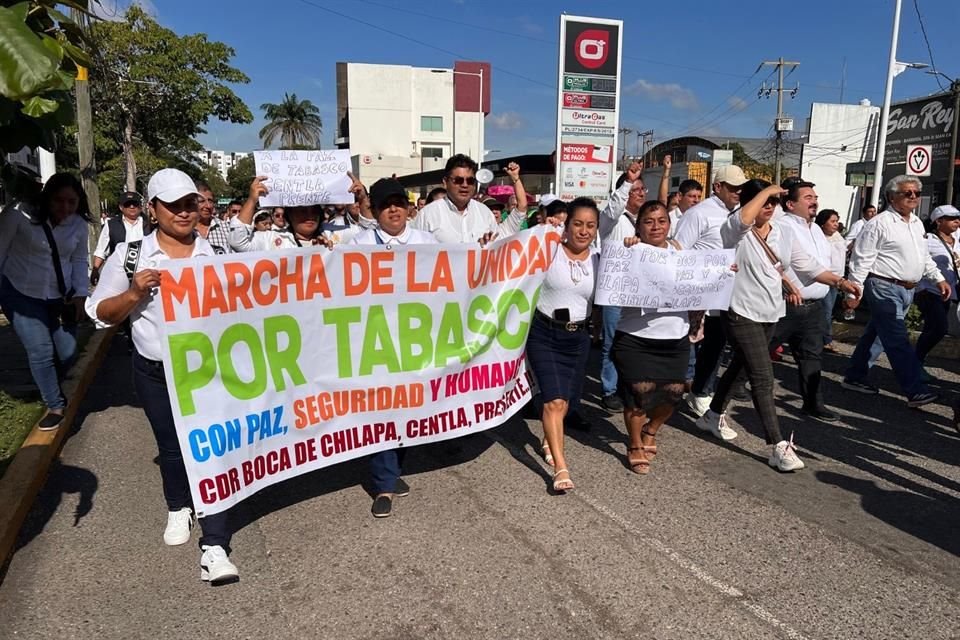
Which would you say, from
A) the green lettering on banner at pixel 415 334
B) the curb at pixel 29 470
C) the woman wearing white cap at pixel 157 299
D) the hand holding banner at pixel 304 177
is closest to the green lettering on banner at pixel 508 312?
the green lettering on banner at pixel 415 334

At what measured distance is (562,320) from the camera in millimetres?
4496

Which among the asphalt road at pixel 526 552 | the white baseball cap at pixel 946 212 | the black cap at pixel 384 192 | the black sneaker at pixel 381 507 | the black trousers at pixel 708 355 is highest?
the black cap at pixel 384 192

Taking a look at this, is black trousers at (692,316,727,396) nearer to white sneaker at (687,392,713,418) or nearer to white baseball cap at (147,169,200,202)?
white sneaker at (687,392,713,418)

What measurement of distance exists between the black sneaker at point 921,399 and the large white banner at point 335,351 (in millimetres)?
3812

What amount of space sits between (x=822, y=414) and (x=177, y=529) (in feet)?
16.5

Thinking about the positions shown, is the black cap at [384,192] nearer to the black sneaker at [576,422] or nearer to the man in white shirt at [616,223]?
the man in white shirt at [616,223]

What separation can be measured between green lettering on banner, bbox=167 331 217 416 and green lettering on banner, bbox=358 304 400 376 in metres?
0.87

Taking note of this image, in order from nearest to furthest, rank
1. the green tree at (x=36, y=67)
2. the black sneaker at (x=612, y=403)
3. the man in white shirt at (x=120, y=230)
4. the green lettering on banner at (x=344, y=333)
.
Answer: the green tree at (x=36, y=67) → the green lettering on banner at (x=344, y=333) → the black sneaker at (x=612, y=403) → the man in white shirt at (x=120, y=230)

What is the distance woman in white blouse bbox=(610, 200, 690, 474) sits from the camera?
4.57 meters

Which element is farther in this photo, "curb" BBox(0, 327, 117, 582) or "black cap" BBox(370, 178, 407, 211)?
"black cap" BBox(370, 178, 407, 211)

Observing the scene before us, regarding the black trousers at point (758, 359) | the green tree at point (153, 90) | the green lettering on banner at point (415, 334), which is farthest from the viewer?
the green tree at point (153, 90)

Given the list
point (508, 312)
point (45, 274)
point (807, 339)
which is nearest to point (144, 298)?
point (508, 312)

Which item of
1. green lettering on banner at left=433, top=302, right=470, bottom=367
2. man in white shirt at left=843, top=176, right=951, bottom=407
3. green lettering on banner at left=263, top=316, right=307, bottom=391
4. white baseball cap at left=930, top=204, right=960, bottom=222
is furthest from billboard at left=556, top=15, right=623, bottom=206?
green lettering on banner at left=263, top=316, right=307, bottom=391

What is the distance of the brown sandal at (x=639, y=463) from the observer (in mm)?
4711
